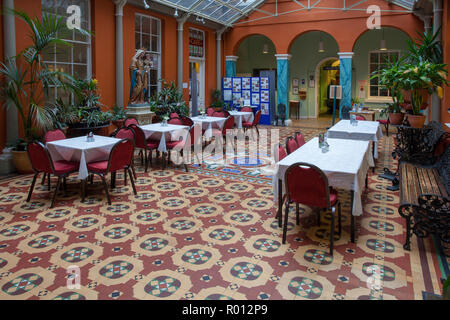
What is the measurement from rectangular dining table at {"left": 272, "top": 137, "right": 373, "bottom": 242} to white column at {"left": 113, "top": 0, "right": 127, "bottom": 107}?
223 inches

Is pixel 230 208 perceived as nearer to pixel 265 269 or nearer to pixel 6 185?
pixel 265 269

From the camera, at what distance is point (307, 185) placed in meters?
3.45

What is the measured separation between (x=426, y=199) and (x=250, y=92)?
33.6ft

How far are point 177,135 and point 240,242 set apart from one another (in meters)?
3.71

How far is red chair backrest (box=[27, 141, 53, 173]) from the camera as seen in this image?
4.67m

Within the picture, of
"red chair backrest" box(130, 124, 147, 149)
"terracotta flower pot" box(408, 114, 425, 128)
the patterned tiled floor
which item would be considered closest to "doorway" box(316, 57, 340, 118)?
"terracotta flower pot" box(408, 114, 425, 128)

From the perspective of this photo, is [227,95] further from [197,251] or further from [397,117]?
[197,251]

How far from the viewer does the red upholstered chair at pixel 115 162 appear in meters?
4.81

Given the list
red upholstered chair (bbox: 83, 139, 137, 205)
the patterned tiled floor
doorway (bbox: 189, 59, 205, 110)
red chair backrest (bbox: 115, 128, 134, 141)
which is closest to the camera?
the patterned tiled floor

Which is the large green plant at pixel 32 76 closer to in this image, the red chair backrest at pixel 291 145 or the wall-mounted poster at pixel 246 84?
the red chair backrest at pixel 291 145

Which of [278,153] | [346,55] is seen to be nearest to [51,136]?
[278,153]

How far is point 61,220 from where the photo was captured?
13.9 ft

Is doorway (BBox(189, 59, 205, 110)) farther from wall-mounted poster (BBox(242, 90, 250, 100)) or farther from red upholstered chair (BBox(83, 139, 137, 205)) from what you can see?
red upholstered chair (BBox(83, 139, 137, 205))
